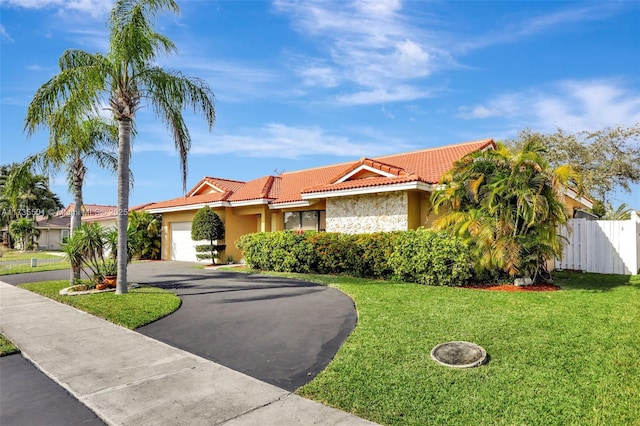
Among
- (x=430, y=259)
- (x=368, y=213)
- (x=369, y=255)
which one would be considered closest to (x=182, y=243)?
(x=368, y=213)

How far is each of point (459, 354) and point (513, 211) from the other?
6768 millimetres

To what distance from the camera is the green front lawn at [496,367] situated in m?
4.08

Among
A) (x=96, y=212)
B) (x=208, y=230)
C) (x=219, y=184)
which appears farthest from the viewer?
(x=96, y=212)

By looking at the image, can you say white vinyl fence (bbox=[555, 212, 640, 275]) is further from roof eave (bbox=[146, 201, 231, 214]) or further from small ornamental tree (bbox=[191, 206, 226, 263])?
roof eave (bbox=[146, 201, 231, 214])

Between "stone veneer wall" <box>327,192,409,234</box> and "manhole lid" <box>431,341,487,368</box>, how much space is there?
8.71 metres

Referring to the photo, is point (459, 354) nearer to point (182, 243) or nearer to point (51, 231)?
point (182, 243)

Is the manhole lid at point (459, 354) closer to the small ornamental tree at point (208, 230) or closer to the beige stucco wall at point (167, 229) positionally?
the small ornamental tree at point (208, 230)

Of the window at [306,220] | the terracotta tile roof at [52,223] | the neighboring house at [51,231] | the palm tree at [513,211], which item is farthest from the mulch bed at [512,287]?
the neighboring house at [51,231]

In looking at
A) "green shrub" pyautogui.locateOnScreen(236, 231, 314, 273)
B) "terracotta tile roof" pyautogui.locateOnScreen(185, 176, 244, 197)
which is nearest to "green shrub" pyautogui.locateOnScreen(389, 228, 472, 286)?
"green shrub" pyautogui.locateOnScreen(236, 231, 314, 273)

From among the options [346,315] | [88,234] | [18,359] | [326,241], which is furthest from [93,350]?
[326,241]

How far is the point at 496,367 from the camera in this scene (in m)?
5.11

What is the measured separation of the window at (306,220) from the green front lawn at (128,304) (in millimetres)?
8564

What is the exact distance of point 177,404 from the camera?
14.5 ft

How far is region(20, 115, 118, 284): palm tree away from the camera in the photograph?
13.8 metres
